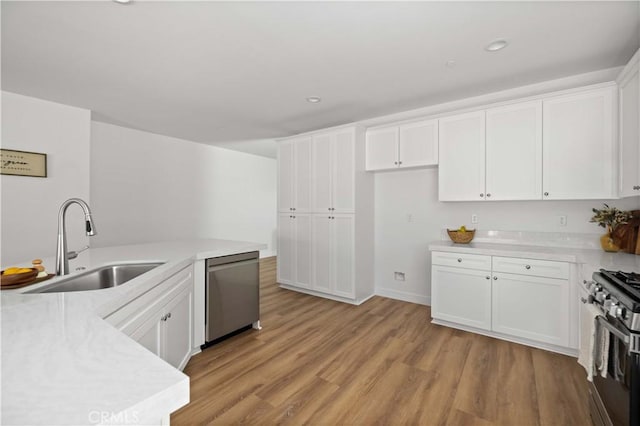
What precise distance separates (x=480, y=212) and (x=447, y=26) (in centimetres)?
216

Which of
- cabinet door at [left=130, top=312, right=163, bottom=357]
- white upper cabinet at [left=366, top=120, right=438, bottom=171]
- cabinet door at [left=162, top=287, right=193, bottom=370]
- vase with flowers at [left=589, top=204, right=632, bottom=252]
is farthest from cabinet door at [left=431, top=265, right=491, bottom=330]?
cabinet door at [left=130, top=312, right=163, bottom=357]

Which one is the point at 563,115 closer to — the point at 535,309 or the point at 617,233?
the point at 617,233

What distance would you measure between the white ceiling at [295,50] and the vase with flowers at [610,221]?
4.05 feet

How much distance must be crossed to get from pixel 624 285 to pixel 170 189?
217 inches

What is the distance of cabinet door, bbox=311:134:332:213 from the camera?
4004 mm

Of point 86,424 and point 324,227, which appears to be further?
point 324,227

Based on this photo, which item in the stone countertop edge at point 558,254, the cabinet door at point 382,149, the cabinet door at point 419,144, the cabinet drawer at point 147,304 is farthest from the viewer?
the cabinet door at point 382,149

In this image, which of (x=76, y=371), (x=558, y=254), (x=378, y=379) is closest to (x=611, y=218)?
(x=558, y=254)

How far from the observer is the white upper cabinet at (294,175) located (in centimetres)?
423

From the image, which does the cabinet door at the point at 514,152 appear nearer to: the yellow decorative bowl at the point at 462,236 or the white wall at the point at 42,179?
the yellow decorative bowl at the point at 462,236

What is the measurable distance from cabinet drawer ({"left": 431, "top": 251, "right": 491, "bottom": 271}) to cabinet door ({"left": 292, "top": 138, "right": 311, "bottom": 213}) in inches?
73.7

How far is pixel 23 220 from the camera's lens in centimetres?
315

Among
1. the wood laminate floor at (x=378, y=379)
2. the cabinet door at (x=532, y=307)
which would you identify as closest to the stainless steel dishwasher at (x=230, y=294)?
the wood laminate floor at (x=378, y=379)

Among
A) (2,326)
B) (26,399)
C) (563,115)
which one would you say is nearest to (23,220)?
(2,326)
